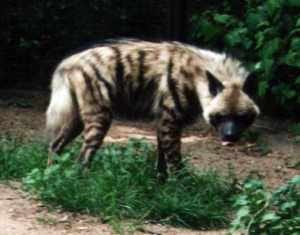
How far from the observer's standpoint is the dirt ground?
515 centimetres

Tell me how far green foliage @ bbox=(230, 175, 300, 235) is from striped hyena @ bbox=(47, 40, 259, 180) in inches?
57.3

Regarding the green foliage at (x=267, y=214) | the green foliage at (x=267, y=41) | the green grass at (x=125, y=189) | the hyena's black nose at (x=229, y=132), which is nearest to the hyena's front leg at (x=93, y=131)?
the green grass at (x=125, y=189)

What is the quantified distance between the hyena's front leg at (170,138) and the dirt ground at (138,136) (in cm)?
64

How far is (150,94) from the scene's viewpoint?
6309mm

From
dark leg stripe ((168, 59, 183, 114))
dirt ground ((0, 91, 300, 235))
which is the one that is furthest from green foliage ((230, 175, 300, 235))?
dark leg stripe ((168, 59, 183, 114))

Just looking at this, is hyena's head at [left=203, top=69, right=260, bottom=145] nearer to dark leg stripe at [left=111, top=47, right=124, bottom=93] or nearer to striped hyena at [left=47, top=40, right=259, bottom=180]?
striped hyena at [left=47, top=40, right=259, bottom=180]

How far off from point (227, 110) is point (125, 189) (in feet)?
3.43

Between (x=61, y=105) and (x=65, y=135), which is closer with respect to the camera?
(x=61, y=105)

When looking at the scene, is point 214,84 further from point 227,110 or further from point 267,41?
point 267,41

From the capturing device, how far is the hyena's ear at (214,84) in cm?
602

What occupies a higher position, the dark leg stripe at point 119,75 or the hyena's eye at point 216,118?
the dark leg stripe at point 119,75

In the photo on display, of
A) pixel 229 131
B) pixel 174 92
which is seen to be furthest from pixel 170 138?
pixel 229 131

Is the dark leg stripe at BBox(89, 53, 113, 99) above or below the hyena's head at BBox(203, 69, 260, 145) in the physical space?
above

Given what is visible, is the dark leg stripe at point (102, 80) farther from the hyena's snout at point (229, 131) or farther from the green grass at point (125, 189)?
the hyena's snout at point (229, 131)
